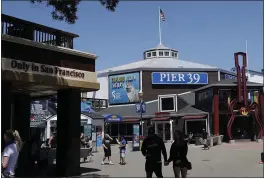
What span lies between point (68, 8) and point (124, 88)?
127ft

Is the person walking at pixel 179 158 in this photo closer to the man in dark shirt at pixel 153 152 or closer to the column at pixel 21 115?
the man in dark shirt at pixel 153 152

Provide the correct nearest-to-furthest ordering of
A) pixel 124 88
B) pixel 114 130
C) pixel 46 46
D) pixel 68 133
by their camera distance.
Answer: pixel 46 46 → pixel 68 133 → pixel 114 130 → pixel 124 88

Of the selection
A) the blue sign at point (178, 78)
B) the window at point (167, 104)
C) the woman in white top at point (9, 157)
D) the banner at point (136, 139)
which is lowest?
the banner at point (136, 139)

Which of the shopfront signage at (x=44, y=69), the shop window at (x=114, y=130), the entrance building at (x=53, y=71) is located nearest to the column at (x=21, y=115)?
the entrance building at (x=53, y=71)

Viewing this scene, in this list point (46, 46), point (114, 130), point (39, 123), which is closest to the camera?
point (46, 46)

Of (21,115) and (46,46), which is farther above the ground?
(46,46)

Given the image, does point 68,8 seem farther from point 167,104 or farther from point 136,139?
point 167,104

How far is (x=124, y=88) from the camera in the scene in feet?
167

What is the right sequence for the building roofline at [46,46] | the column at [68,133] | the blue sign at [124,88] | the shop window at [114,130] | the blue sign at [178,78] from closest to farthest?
the building roofline at [46,46], the column at [68,133], the shop window at [114,130], the blue sign at [178,78], the blue sign at [124,88]

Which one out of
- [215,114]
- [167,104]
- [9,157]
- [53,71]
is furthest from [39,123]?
[9,157]

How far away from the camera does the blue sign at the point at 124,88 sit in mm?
50219

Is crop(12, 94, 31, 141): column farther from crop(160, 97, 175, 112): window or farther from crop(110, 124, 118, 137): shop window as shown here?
crop(110, 124, 118, 137): shop window

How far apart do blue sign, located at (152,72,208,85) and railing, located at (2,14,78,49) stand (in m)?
35.7

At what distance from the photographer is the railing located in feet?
41.2
